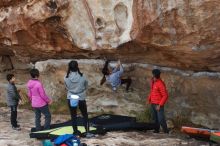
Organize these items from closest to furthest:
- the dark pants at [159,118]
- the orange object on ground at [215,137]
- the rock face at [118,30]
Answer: the orange object on ground at [215,137] → the rock face at [118,30] → the dark pants at [159,118]

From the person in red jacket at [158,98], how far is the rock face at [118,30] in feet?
2.31

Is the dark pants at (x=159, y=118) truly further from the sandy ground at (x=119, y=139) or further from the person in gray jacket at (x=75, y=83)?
the person in gray jacket at (x=75, y=83)

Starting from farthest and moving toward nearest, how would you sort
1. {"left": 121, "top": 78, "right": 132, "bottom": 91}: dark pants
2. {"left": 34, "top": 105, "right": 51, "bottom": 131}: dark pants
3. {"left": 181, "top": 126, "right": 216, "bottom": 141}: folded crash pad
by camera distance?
1. {"left": 121, "top": 78, "right": 132, "bottom": 91}: dark pants
2. {"left": 34, "top": 105, "right": 51, "bottom": 131}: dark pants
3. {"left": 181, "top": 126, "right": 216, "bottom": 141}: folded crash pad

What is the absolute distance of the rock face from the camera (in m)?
9.04

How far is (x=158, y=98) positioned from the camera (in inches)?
389

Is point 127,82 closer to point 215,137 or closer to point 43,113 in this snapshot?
point 43,113

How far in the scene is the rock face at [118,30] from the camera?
9.04 m

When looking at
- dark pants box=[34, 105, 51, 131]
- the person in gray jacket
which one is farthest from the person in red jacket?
dark pants box=[34, 105, 51, 131]

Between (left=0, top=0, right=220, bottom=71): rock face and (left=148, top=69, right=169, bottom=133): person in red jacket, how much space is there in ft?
2.31

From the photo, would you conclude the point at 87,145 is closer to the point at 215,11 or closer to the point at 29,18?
the point at 215,11

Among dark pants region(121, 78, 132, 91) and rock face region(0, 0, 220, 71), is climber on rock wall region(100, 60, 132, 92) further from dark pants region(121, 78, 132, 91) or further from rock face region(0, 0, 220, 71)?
rock face region(0, 0, 220, 71)

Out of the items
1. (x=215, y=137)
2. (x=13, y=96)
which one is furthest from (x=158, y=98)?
(x=13, y=96)

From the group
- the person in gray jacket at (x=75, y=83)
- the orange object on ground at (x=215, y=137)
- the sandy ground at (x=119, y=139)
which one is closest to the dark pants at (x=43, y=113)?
the sandy ground at (x=119, y=139)

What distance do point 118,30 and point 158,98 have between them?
6.61ft
